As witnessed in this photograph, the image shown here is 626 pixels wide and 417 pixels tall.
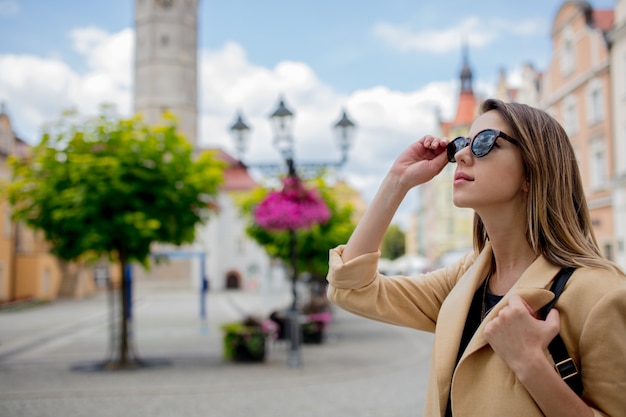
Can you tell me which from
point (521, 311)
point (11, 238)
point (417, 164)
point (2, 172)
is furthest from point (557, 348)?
point (11, 238)

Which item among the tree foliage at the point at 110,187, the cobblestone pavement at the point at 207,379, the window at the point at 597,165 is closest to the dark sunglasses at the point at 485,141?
the cobblestone pavement at the point at 207,379

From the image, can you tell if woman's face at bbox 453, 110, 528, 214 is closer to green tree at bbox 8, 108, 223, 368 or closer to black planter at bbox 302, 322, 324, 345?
green tree at bbox 8, 108, 223, 368

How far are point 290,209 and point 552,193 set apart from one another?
37.7 feet

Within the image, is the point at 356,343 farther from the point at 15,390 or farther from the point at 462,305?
the point at 462,305

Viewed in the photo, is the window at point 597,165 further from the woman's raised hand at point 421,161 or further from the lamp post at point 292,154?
the woman's raised hand at point 421,161

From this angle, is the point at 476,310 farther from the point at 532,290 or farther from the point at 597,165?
the point at 597,165

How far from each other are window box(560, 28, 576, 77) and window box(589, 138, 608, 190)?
3995 millimetres

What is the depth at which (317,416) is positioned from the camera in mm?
8391

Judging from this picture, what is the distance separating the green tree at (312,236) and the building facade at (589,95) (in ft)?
26.8

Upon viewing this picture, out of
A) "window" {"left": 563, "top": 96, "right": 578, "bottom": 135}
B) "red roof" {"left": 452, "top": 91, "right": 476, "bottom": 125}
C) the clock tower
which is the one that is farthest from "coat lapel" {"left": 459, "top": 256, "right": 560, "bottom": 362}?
the clock tower

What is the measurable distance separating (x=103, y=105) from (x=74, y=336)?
392 inches

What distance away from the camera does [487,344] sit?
1.63m

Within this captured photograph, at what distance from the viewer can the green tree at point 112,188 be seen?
479 inches

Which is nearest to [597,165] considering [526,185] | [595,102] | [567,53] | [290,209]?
[595,102]
